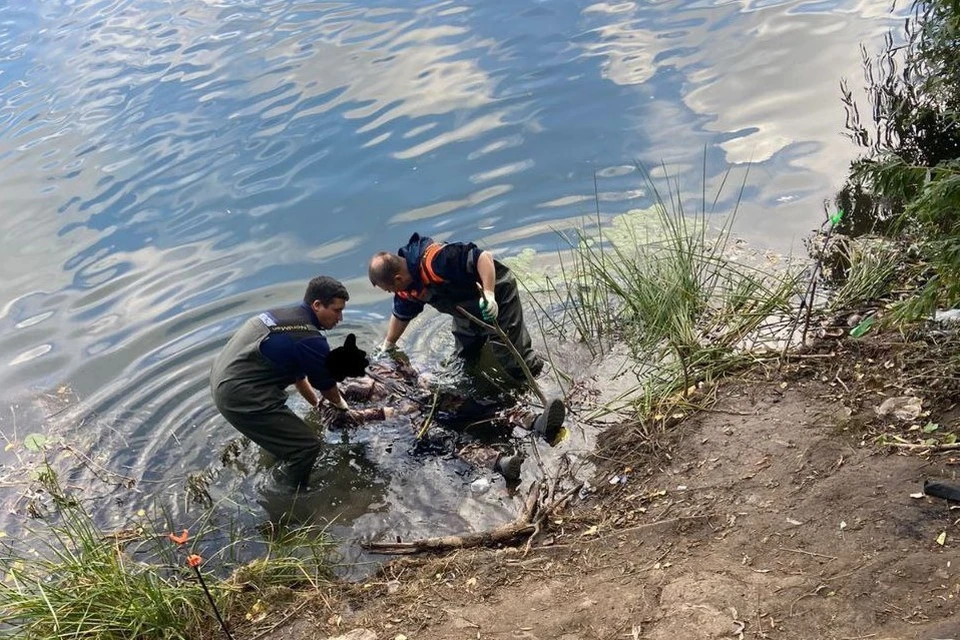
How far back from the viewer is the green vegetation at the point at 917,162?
3.60 meters

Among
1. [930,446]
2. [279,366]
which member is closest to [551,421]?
[279,366]

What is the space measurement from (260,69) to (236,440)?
8101 millimetres

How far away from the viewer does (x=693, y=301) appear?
582cm

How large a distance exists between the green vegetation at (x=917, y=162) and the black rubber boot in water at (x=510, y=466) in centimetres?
233

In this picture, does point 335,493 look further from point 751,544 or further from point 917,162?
point 917,162

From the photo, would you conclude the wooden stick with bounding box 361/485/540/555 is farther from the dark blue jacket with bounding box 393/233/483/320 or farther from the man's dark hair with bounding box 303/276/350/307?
the dark blue jacket with bounding box 393/233/483/320

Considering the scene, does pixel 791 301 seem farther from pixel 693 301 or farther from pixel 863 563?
pixel 863 563

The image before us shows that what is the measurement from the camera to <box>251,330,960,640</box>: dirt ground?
10.2 feet

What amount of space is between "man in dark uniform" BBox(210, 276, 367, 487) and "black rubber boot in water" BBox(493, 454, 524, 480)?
1.09 m

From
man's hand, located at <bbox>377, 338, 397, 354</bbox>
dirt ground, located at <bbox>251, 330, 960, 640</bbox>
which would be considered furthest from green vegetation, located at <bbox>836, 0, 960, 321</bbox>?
man's hand, located at <bbox>377, 338, 397, 354</bbox>

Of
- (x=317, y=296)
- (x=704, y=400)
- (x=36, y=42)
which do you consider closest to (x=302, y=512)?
(x=317, y=296)

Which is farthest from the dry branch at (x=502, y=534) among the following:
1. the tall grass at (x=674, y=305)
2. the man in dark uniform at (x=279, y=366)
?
the man in dark uniform at (x=279, y=366)

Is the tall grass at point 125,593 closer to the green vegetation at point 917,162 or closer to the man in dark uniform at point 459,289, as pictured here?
the man in dark uniform at point 459,289

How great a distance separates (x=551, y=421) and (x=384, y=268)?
1.62 m
